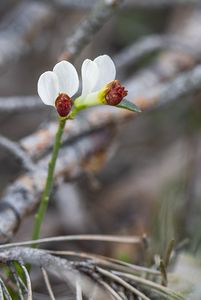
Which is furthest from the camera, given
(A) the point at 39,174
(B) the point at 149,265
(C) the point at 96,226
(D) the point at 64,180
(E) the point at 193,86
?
(C) the point at 96,226

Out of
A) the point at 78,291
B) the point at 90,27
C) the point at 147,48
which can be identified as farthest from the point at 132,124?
the point at 78,291

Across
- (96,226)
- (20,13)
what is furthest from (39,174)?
(20,13)

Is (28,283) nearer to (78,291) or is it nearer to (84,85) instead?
(78,291)

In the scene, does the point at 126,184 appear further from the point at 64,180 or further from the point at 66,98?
the point at 66,98

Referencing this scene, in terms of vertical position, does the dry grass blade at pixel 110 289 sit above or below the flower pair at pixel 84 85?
below

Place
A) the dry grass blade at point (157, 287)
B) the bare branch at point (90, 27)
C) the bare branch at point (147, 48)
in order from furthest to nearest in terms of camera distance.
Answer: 1. the bare branch at point (147, 48)
2. the bare branch at point (90, 27)
3. the dry grass blade at point (157, 287)

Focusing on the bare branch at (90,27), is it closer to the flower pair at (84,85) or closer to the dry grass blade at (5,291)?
the flower pair at (84,85)

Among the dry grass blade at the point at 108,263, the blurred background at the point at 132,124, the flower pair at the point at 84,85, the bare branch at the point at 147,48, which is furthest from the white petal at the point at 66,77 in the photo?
the bare branch at the point at 147,48
